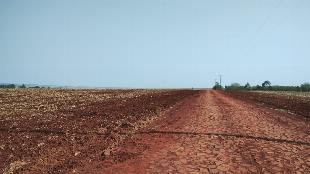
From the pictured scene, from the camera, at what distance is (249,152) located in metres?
10.4

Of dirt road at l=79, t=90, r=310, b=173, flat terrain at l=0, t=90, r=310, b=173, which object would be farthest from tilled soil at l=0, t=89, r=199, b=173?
dirt road at l=79, t=90, r=310, b=173

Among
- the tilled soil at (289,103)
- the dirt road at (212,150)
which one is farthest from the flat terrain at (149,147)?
the tilled soil at (289,103)

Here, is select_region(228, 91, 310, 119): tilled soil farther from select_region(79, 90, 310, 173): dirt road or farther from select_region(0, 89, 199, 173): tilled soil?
select_region(0, 89, 199, 173): tilled soil

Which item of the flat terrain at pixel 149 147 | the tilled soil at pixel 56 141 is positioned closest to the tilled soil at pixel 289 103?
the flat terrain at pixel 149 147

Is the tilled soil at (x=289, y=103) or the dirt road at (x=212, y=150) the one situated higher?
the tilled soil at (x=289, y=103)

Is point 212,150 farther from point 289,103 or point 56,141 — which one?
point 289,103

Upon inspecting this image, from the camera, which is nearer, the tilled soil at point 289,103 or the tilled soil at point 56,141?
the tilled soil at point 56,141

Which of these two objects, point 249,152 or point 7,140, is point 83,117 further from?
point 249,152

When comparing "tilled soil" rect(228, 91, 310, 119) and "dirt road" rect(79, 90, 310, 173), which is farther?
"tilled soil" rect(228, 91, 310, 119)

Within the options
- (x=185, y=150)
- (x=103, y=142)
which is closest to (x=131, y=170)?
(x=185, y=150)

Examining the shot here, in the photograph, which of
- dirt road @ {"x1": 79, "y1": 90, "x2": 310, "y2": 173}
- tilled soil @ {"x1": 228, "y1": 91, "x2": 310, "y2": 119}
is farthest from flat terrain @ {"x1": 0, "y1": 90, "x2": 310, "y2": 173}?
tilled soil @ {"x1": 228, "y1": 91, "x2": 310, "y2": 119}

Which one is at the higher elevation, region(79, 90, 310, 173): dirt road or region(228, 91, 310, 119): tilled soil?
region(228, 91, 310, 119): tilled soil

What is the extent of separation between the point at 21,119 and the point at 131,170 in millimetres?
9406

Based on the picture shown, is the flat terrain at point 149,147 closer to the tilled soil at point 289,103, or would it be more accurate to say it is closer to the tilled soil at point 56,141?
the tilled soil at point 56,141
